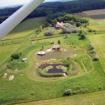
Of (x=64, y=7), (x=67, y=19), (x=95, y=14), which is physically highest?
(x=64, y=7)

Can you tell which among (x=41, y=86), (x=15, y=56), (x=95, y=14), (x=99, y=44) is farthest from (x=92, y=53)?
(x=95, y=14)

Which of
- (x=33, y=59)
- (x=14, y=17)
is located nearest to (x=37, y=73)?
(x=33, y=59)

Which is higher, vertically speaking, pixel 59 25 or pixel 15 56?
pixel 59 25

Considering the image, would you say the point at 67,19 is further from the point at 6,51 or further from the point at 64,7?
the point at 6,51

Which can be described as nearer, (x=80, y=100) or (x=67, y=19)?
(x=80, y=100)

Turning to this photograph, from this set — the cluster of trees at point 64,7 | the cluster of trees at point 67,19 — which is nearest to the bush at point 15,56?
the cluster of trees at point 67,19

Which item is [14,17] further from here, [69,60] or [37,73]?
[69,60]

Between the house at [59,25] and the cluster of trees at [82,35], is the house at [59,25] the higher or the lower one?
the higher one

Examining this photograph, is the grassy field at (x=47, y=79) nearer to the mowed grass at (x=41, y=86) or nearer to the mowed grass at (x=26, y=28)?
the mowed grass at (x=41, y=86)

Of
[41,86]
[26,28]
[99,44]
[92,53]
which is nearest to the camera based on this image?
[41,86]
